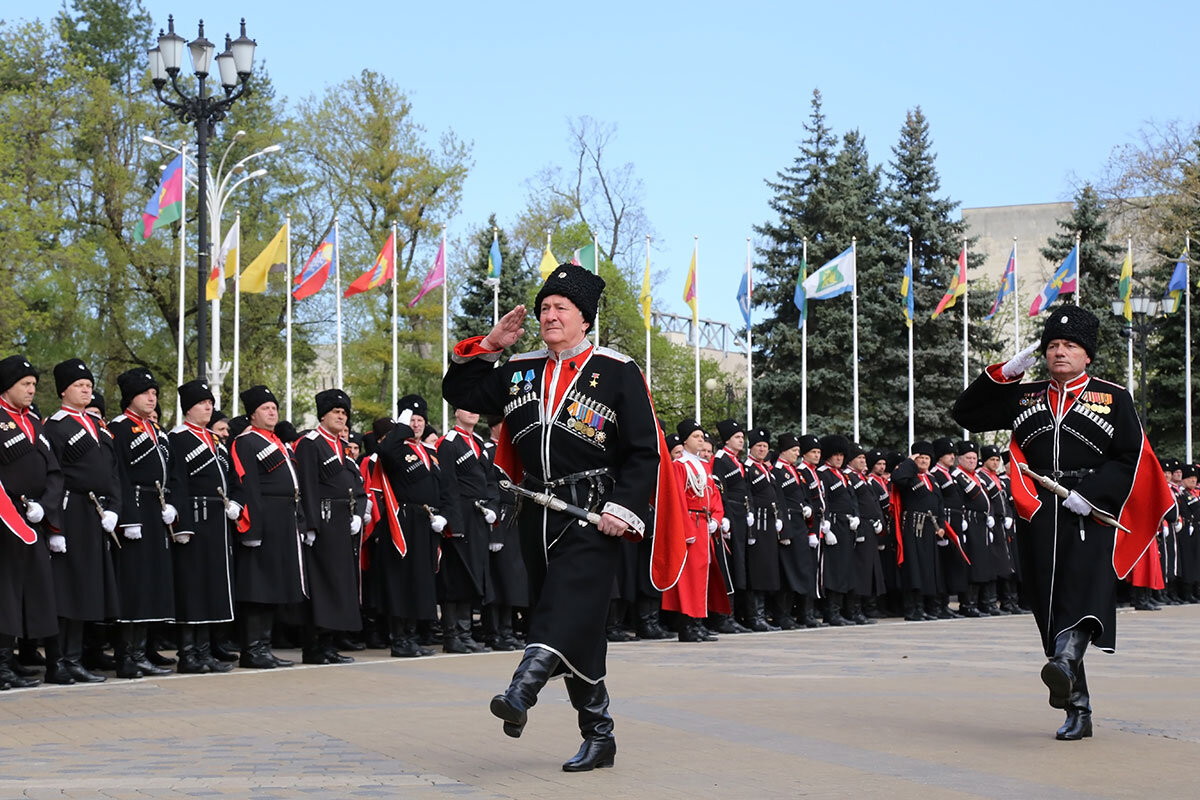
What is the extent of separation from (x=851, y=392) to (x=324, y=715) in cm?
3853

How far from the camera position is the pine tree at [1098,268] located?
161ft

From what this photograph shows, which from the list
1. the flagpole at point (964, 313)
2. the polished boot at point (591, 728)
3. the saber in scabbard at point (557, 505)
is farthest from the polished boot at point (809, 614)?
the flagpole at point (964, 313)

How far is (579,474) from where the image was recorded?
767cm

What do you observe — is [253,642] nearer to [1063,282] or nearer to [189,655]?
[189,655]

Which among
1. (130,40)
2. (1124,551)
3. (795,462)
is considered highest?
(130,40)

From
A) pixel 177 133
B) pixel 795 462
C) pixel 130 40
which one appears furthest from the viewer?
pixel 130 40

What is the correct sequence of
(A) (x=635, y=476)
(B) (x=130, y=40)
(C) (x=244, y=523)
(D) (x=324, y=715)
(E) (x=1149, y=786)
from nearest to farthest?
1. (E) (x=1149, y=786)
2. (A) (x=635, y=476)
3. (D) (x=324, y=715)
4. (C) (x=244, y=523)
5. (B) (x=130, y=40)

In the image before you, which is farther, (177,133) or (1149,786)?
(177,133)

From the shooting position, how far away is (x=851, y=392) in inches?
1850

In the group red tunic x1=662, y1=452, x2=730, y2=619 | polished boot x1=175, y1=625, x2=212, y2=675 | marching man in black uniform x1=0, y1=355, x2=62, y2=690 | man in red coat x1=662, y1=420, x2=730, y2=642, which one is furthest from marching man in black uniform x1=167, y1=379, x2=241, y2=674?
man in red coat x1=662, y1=420, x2=730, y2=642

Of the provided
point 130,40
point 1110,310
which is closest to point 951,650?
point 1110,310

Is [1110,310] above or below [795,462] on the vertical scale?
above

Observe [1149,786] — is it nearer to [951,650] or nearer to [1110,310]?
[951,650]

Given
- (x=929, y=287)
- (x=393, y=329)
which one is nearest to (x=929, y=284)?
(x=929, y=287)
